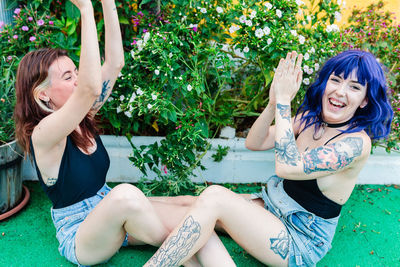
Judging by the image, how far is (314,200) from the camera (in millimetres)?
1948

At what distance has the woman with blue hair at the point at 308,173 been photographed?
1.81 m

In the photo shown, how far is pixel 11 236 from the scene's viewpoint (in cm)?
234

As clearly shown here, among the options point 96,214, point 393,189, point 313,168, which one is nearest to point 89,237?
point 96,214

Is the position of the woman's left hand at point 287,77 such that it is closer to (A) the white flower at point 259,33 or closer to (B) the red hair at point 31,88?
(A) the white flower at point 259,33

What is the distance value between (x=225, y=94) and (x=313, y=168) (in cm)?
146

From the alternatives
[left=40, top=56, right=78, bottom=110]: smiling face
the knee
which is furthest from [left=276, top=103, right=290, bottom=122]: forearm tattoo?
[left=40, top=56, right=78, bottom=110]: smiling face

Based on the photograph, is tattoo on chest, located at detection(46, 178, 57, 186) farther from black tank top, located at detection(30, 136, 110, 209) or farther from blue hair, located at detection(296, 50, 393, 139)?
blue hair, located at detection(296, 50, 393, 139)

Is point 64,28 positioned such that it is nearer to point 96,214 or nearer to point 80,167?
point 80,167

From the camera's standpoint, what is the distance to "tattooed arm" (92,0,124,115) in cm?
199

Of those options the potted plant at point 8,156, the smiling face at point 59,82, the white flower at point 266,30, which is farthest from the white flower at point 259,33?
the potted plant at point 8,156

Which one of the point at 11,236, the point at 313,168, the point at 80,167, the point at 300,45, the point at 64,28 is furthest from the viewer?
the point at 64,28

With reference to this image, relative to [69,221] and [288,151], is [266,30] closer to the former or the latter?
[288,151]

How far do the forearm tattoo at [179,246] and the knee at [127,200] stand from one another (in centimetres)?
22

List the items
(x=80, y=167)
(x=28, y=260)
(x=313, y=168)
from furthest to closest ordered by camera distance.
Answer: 1. (x=28, y=260)
2. (x=80, y=167)
3. (x=313, y=168)
